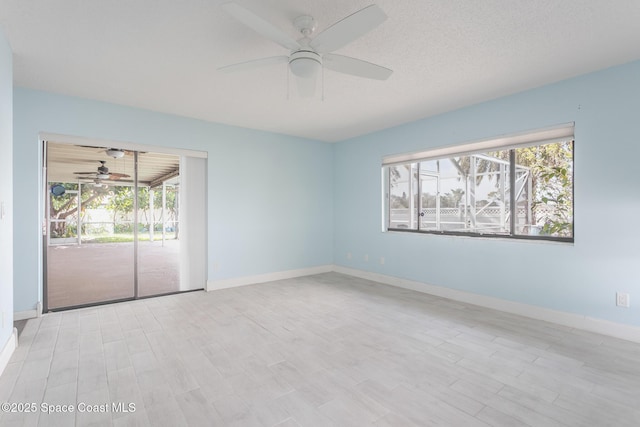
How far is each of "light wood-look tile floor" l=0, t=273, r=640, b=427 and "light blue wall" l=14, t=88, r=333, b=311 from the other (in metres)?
1.19

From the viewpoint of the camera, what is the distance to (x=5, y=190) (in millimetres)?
2396

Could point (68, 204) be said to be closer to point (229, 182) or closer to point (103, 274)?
point (103, 274)

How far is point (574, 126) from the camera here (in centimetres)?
309

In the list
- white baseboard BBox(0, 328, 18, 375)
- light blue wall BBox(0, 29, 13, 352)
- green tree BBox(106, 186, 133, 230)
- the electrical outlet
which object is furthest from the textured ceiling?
green tree BBox(106, 186, 133, 230)

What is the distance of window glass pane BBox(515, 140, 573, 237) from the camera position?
3.39m

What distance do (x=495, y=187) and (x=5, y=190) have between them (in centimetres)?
600

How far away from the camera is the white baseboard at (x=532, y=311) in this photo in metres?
2.82

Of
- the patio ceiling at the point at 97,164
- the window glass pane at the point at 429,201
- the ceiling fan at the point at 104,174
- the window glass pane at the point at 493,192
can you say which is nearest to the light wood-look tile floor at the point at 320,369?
the window glass pane at the point at 493,192

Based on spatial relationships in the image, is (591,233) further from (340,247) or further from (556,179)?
(340,247)

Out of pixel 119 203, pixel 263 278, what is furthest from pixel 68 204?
pixel 263 278

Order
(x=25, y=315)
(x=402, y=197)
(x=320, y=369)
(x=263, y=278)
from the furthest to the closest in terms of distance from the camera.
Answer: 1. (x=402, y=197)
2. (x=263, y=278)
3. (x=25, y=315)
4. (x=320, y=369)

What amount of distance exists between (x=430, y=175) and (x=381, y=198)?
1177 millimetres

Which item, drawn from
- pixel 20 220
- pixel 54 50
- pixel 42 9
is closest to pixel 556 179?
pixel 42 9

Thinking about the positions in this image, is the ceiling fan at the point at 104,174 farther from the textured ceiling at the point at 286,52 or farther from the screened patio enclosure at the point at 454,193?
the screened patio enclosure at the point at 454,193
